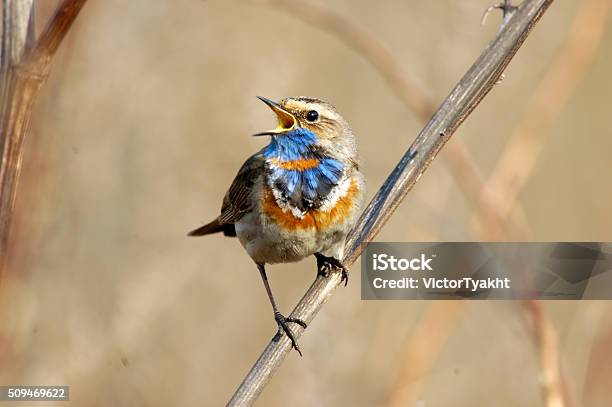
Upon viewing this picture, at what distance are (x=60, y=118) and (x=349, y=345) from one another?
2.21 m

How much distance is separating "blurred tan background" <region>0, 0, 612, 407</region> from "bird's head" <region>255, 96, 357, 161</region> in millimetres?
554

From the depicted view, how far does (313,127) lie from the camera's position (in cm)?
395

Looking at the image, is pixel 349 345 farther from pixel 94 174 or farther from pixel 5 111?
pixel 5 111

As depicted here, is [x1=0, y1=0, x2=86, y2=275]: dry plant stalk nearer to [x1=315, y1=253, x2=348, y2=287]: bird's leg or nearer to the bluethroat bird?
[x1=315, y1=253, x2=348, y2=287]: bird's leg

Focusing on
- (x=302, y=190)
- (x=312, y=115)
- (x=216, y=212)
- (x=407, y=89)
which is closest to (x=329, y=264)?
(x=302, y=190)

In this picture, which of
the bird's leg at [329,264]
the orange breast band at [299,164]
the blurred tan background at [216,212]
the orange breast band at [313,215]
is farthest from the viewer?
the blurred tan background at [216,212]

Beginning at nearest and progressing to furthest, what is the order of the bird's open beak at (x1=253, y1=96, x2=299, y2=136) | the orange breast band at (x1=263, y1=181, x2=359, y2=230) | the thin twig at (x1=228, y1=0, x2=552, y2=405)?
the thin twig at (x1=228, y1=0, x2=552, y2=405), the orange breast band at (x1=263, y1=181, x2=359, y2=230), the bird's open beak at (x1=253, y1=96, x2=299, y2=136)

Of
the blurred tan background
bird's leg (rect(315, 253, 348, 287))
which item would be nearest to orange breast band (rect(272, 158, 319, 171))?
bird's leg (rect(315, 253, 348, 287))

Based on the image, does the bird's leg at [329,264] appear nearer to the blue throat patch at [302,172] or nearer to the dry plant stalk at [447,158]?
the blue throat patch at [302,172]

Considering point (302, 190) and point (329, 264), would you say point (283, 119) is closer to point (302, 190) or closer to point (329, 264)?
point (302, 190)

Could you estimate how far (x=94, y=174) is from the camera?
4668 millimetres

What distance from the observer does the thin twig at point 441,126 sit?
2734 mm

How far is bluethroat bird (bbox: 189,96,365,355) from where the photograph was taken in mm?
3715

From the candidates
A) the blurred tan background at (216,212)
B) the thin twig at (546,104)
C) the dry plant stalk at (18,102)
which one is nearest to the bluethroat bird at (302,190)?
the blurred tan background at (216,212)
